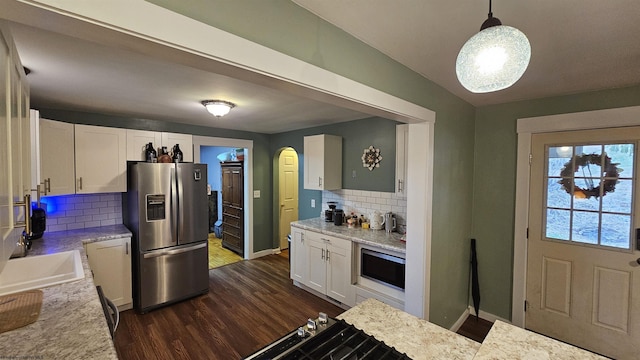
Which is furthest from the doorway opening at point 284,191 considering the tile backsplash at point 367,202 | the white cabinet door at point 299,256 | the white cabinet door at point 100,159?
the white cabinet door at point 100,159

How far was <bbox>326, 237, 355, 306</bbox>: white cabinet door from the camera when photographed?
3.02 meters

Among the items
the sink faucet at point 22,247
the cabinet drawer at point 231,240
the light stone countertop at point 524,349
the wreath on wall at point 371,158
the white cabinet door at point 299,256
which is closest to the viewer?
the light stone countertop at point 524,349

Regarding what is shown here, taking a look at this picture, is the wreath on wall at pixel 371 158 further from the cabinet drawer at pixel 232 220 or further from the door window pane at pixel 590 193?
the cabinet drawer at pixel 232 220

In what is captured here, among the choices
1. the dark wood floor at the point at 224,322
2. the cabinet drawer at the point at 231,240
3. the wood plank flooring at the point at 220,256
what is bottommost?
the dark wood floor at the point at 224,322

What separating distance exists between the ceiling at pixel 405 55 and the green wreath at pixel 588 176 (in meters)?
0.62

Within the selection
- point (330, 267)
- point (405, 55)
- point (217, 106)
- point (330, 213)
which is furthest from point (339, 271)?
point (405, 55)

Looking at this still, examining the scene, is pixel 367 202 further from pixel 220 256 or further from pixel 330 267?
pixel 220 256

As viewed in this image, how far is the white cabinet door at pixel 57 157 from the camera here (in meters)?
2.57

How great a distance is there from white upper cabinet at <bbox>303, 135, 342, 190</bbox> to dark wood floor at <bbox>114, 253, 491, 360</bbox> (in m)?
1.53

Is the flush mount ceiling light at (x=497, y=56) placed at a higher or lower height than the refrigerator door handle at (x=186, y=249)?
higher

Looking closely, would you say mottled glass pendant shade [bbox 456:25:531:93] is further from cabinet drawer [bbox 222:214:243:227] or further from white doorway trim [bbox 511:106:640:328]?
cabinet drawer [bbox 222:214:243:227]

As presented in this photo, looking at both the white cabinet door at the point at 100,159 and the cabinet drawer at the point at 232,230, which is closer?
the white cabinet door at the point at 100,159

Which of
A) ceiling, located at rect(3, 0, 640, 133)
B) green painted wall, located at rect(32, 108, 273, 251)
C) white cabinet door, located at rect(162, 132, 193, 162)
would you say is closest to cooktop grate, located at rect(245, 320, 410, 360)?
ceiling, located at rect(3, 0, 640, 133)

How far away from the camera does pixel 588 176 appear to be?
2375mm
